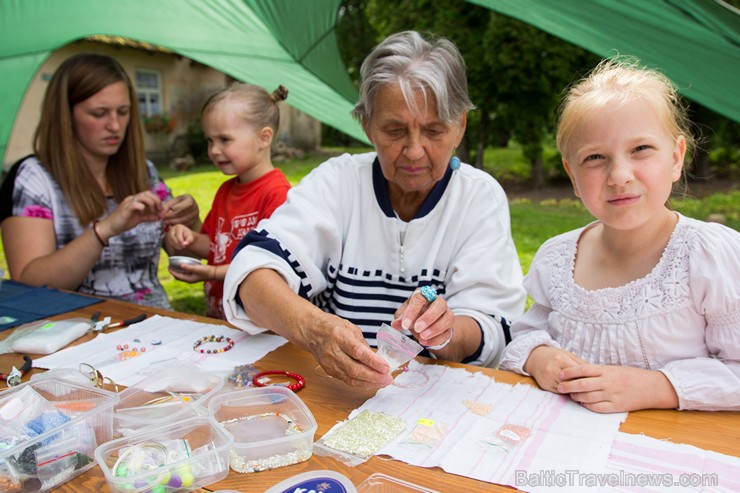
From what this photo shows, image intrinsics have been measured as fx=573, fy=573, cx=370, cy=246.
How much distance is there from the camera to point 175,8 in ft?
12.5

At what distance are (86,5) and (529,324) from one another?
133 inches

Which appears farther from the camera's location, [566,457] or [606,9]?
[606,9]

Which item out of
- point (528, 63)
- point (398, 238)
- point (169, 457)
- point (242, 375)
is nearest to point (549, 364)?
point (398, 238)

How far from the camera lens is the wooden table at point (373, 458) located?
3.56 feet

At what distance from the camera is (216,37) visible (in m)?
4.07

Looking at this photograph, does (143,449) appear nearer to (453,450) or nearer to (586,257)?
(453,450)

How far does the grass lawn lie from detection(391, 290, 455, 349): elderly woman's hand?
3223mm

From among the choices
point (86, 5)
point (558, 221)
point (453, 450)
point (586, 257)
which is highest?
point (86, 5)

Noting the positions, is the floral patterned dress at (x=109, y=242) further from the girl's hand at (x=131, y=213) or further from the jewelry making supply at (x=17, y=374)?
the jewelry making supply at (x=17, y=374)

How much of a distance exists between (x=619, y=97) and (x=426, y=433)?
92 cm

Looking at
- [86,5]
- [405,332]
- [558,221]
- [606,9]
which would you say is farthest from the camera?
[558,221]

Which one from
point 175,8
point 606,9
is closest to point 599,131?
point 606,9

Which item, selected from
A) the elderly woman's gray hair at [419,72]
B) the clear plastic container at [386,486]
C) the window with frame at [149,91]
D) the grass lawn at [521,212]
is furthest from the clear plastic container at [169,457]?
the window with frame at [149,91]

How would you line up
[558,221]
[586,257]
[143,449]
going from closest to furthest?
1. [143,449]
2. [586,257]
3. [558,221]
